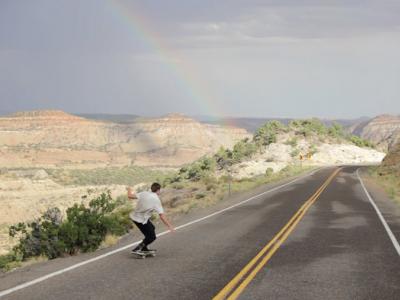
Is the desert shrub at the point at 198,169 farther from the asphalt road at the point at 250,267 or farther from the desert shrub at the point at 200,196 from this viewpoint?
the asphalt road at the point at 250,267

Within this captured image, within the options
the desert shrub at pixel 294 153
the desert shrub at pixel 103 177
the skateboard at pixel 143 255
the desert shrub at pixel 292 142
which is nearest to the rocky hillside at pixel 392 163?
the desert shrub at pixel 294 153

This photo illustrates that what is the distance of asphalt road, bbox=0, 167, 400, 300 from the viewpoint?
8.74 meters

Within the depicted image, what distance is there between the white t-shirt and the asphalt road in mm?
848

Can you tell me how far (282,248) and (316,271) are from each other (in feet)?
8.78

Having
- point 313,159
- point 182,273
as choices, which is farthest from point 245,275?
point 313,159

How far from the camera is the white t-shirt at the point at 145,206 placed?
11.4 meters

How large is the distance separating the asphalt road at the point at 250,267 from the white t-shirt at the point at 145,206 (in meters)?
0.85

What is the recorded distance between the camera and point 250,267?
35.3ft

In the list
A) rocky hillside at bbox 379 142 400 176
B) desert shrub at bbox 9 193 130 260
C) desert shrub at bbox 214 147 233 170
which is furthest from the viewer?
desert shrub at bbox 214 147 233 170

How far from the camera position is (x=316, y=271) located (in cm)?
1051

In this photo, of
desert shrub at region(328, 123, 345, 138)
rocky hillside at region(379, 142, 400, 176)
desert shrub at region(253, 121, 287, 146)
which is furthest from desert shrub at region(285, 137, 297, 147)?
rocky hillside at region(379, 142, 400, 176)

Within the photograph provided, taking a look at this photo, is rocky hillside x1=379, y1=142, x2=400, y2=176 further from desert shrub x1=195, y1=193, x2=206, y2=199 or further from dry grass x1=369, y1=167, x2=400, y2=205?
desert shrub x1=195, y1=193, x2=206, y2=199

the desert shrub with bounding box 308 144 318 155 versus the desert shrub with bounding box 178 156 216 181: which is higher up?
the desert shrub with bounding box 308 144 318 155

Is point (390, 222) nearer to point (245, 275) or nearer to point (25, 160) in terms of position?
point (245, 275)
